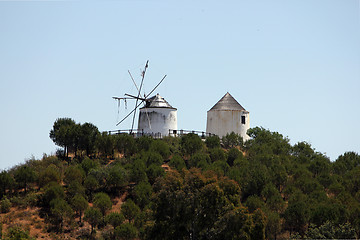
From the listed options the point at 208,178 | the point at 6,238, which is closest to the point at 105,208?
the point at 6,238

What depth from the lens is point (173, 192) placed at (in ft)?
98.8

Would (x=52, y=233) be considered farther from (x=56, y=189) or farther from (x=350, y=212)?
(x=350, y=212)

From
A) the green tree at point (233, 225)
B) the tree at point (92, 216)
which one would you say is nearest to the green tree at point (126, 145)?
the tree at point (92, 216)

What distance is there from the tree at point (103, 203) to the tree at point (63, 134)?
434 inches

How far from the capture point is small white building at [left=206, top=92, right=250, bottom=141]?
6291cm

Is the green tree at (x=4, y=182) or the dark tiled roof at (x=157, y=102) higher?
the dark tiled roof at (x=157, y=102)

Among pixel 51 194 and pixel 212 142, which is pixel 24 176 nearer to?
pixel 51 194

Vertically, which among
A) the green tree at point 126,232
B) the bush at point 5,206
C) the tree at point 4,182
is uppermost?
the tree at point 4,182

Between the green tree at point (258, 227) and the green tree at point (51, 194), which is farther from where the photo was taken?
the green tree at point (51, 194)

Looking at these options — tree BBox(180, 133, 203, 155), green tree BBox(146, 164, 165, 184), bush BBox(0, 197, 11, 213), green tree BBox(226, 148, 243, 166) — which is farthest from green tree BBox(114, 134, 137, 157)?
bush BBox(0, 197, 11, 213)

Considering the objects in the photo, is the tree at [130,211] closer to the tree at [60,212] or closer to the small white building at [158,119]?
the tree at [60,212]

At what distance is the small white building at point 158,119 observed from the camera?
58875mm

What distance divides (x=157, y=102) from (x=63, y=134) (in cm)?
1270

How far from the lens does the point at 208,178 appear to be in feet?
102
